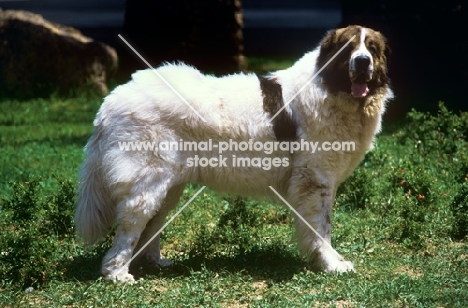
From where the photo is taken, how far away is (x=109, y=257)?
240 inches

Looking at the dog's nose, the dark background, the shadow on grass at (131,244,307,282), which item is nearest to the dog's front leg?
the shadow on grass at (131,244,307,282)

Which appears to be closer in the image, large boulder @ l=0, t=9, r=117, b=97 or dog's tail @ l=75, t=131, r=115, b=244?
dog's tail @ l=75, t=131, r=115, b=244

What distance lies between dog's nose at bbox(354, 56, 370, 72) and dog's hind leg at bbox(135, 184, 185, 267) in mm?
1663

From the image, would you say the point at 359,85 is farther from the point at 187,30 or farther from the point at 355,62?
the point at 187,30

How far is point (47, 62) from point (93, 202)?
305 inches

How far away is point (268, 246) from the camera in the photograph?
6.85m

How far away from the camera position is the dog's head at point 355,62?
6.18 meters

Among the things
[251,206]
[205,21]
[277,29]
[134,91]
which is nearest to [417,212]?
[251,206]

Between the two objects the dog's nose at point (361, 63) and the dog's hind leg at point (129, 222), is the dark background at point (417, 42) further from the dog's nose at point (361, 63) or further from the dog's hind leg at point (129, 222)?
the dog's hind leg at point (129, 222)

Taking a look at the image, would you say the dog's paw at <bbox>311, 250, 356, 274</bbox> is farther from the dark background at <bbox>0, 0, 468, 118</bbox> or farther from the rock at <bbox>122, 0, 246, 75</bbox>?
the rock at <bbox>122, 0, 246, 75</bbox>

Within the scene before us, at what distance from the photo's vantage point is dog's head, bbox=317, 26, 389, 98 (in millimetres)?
6176

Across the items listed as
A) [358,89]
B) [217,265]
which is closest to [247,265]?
[217,265]

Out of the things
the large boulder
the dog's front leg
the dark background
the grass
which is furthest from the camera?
the large boulder

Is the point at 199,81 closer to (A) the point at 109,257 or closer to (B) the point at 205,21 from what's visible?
(A) the point at 109,257
